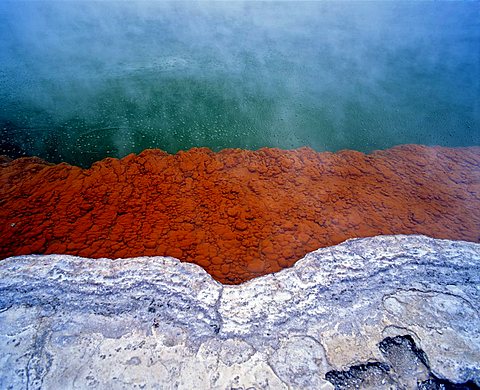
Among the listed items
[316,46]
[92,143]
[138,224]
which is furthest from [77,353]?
[316,46]

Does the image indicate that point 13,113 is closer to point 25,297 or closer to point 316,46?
point 25,297

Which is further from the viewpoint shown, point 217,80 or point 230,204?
point 217,80

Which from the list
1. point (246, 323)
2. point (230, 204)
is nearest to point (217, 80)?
point (230, 204)

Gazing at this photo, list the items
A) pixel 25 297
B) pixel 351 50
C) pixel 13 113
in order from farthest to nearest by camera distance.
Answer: pixel 351 50, pixel 13 113, pixel 25 297

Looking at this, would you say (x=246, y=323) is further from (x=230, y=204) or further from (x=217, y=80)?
(x=217, y=80)

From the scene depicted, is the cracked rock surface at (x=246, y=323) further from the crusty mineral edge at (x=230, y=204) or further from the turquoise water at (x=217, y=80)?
the turquoise water at (x=217, y=80)

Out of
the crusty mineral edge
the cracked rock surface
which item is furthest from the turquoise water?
the cracked rock surface
